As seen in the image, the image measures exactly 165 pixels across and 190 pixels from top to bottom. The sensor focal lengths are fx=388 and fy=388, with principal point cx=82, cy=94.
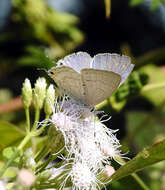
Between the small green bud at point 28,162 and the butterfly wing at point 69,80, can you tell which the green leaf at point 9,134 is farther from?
the small green bud at point 28,162

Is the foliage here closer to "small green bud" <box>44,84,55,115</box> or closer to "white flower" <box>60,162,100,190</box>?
"small green bud" <box>44,84,55,115</box>

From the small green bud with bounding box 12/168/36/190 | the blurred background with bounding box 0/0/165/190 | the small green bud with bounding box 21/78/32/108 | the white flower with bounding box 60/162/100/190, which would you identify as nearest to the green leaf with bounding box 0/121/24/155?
the blurred background with bounding box 0/0/165/190

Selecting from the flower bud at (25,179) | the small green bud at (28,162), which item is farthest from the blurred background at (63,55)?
the flower bud at (25,179)

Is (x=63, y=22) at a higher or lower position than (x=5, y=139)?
higher

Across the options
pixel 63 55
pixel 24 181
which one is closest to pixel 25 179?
pixel 24 181

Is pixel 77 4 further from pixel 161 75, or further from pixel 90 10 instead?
pixel 161 75

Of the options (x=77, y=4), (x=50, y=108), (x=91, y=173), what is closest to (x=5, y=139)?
(x=50, y=108)
